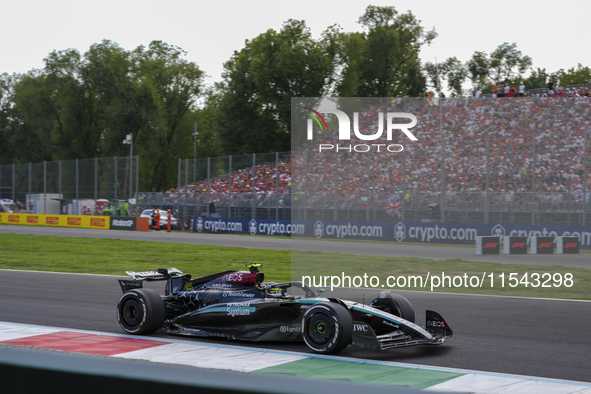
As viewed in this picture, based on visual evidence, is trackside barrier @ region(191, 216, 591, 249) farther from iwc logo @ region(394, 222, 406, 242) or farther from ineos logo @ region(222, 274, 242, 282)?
ineos logo @ region(222, 274, 242, 282)

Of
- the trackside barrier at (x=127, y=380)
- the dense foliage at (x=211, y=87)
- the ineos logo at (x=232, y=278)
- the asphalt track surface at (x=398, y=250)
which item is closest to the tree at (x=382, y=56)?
the dense foliage at (x=211, y=87)

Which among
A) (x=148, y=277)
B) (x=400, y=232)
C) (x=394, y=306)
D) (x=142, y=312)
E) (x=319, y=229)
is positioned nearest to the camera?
(x=394, y=306)

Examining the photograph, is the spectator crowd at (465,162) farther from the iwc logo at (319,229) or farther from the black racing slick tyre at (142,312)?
the black racing slick tyre at (142,312)

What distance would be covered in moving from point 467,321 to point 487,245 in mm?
11403

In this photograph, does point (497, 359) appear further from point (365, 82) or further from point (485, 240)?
point (365, 82)

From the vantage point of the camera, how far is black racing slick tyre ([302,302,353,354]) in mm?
5930

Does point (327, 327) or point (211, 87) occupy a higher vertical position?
point (211, 87)

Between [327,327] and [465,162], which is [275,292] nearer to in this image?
[327,327]

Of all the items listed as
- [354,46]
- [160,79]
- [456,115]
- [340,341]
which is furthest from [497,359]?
[160,79]

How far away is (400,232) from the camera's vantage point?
2322 cm

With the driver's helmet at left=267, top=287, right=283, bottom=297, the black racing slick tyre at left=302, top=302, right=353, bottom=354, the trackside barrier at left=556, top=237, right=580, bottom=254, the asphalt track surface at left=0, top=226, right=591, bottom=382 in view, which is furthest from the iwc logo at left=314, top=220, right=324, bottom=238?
the black racing slick tyre at left=302, top=302, right=353, bottom=354

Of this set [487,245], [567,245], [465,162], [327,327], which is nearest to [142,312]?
[327,327]

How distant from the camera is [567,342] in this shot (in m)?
6.82

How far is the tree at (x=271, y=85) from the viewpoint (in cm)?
4503
